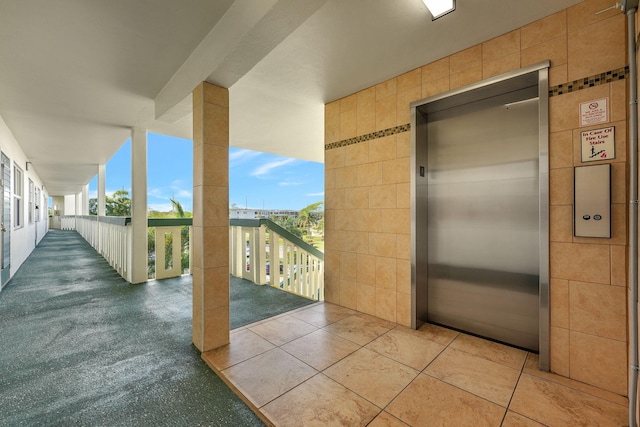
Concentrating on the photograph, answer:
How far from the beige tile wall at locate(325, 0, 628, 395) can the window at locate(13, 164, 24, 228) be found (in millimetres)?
6549

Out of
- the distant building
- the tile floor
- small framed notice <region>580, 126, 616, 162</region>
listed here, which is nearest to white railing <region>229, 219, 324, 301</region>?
the distant building

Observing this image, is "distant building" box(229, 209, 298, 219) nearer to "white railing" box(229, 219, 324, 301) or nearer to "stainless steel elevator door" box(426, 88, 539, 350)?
"white railing" box(229, 219, 324, 301)

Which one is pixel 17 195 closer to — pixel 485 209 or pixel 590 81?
pixel 485 209

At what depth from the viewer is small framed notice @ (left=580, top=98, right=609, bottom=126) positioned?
1.70m

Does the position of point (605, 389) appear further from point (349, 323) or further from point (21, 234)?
point (21, 234)

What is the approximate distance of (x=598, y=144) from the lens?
1.71 metres

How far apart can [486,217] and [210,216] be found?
233 cm

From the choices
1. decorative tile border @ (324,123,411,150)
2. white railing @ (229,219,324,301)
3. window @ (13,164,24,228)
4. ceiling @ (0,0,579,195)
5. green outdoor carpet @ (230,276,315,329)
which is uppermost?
ceiling @ (0,0,579,195)

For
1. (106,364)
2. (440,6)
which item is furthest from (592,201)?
(106,364)

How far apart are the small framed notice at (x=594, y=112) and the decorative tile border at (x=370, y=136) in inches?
48.5

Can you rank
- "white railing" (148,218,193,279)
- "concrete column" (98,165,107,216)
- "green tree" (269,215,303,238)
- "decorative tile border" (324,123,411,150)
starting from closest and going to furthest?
"decorative tile border" (324,123,411,150) < "white railing" (148,218,193,279) < "concrete column" (98,165,107,216) < "green tree" (269,215,303,238)

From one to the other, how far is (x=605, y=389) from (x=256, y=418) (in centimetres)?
215

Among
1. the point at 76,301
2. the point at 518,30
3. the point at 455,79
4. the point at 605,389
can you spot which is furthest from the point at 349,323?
the point at 76,301

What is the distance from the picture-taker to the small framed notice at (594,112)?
5.58ft
